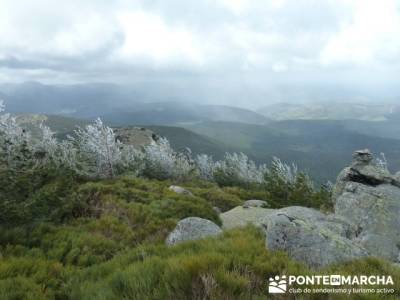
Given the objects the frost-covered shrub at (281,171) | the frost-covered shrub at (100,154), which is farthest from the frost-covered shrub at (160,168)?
the frost-covered shrub at (281,171)

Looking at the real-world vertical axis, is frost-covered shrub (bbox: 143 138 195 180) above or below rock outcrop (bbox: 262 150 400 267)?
below

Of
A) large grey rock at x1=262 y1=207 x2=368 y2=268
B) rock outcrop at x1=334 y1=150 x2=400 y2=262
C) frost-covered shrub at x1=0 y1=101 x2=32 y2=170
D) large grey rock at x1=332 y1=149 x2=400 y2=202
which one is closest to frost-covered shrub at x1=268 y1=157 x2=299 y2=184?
large grey rock at x1=332 y1=149 x2=400 y2=202

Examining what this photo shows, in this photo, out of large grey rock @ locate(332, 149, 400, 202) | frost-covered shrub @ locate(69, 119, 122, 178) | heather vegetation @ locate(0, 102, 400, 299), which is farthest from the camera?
frost-covered shrub @ locate(69, 119, 122, 178)

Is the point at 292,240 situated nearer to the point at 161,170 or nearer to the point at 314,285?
the point at 314,285

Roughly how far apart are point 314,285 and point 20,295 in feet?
16.0

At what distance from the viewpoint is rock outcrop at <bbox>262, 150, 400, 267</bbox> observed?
8.00 meters

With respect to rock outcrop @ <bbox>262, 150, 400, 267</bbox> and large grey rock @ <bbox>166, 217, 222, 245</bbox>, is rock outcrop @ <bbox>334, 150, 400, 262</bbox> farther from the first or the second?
large grey rock @ <bbox>166, 217, 222, 245</bbox>

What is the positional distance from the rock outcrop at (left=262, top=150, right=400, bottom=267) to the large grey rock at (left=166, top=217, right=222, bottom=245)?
1791 mm

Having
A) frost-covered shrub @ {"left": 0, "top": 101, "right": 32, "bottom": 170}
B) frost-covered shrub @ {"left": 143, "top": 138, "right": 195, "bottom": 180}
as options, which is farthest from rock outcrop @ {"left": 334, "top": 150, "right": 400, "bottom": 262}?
frost-covered shrub @ {"left": 143, "top": 138, "right": 195, "bottom": 180}

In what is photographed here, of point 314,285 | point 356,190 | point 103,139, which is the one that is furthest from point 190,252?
point 103,139

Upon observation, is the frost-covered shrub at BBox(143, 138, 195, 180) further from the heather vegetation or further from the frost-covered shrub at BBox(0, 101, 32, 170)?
the heather vegetation

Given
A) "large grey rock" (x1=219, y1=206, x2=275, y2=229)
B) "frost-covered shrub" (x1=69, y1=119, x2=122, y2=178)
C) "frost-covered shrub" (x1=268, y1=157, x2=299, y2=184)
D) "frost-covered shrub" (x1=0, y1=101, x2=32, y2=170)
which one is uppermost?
"frost-covered shrub" (x1=0, y1=101, x2=32, y2=170)

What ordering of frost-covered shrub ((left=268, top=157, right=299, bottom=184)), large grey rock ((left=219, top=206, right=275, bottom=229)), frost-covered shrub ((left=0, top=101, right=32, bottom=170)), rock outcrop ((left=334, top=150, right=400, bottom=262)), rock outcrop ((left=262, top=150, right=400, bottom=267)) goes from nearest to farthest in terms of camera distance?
rock outcrop ((left=262, top=150, right=400, bottom=267))
rock outcrop ((left=334, top=150, right=400, bottom=262))
large grey rock ((left=219, top=206, right=275, bottom=229))
frost-covered shrub ((left=0, top=101, right=32, bottom=170))
frost-covered shrub ((left=268, top=157, right=299, bottom=184))

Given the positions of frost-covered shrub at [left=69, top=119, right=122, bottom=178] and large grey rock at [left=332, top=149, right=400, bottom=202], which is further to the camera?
frost-covered shrub at [left=69, top=119, right=122, bottom=178]
